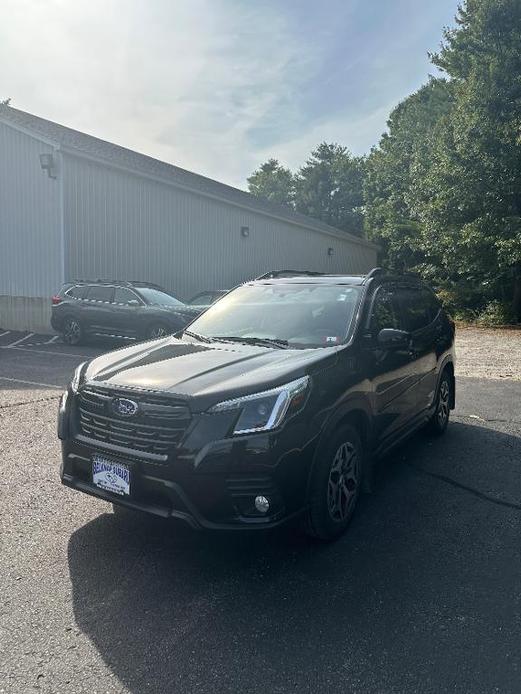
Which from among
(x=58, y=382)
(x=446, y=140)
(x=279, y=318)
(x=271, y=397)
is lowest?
(x=58, y=382)

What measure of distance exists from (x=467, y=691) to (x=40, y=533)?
2731 millimetres

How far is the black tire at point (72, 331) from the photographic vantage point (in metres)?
13.8

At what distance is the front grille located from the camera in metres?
3.09

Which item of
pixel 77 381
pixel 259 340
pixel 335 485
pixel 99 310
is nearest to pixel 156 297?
pixel 99 310

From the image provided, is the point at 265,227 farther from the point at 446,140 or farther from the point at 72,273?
the point at 72,273

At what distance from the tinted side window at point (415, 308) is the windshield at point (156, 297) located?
8358 mm

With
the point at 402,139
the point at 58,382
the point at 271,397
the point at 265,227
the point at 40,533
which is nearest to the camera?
the point at 271,397

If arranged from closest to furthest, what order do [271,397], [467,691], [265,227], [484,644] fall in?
[467,691] < [484,644] < [271,397] < [265,227]

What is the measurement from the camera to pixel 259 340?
4.19 m

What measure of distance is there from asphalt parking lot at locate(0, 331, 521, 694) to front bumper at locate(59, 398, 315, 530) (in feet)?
1.35

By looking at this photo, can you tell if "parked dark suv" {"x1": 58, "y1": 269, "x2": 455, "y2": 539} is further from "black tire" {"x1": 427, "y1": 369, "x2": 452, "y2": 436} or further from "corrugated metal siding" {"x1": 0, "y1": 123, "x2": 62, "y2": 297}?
"corrugated metal siding" {"x1": 0, "y1": 123, "x2": 62, "y2": 297}

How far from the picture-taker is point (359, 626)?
2.73 meters

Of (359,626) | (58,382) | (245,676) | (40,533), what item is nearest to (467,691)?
(359,626)

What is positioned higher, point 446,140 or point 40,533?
point 446,140
